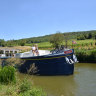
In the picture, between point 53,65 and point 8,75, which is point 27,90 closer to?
point 8,75

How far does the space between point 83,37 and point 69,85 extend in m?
61.6

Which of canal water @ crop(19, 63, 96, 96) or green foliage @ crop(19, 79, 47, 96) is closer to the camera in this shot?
green foliage @ crop(19, 79, 47, 96)

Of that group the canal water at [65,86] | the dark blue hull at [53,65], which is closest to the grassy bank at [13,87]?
the canal water at [65,86]

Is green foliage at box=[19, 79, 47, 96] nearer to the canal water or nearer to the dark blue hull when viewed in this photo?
the canal water

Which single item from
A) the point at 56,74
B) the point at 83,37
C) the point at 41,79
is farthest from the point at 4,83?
the point at 83,37

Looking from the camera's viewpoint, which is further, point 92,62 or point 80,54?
point 80,54

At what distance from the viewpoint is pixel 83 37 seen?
69.4m

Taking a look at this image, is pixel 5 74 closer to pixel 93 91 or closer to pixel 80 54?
pixel 93 91

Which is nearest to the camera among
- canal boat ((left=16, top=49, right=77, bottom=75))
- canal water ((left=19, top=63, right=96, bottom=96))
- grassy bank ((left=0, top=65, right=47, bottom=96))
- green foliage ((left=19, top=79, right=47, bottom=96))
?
grassy bank ((left=0, top=65, right=47, bottom=96))

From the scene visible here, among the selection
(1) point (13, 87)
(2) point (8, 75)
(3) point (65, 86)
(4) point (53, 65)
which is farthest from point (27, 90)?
(4) point (53, 65)

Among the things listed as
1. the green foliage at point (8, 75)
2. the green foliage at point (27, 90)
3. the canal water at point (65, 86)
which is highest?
the green foliage at point (8, 75)

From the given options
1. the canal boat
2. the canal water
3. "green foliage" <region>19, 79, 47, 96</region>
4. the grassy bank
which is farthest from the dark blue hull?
"green foliage" <region>19, 79, 47, 96</region>

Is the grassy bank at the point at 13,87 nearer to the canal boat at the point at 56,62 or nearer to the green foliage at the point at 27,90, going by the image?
the green foliage at the point at 27,90

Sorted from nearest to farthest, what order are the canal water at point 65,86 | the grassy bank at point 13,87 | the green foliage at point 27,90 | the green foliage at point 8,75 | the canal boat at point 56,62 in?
the grassy bank at point 13,87
the green foliage at point 27,90
the green foliage at point 8,75
the canal water at point 65,86
the canal boat at point 56,62
